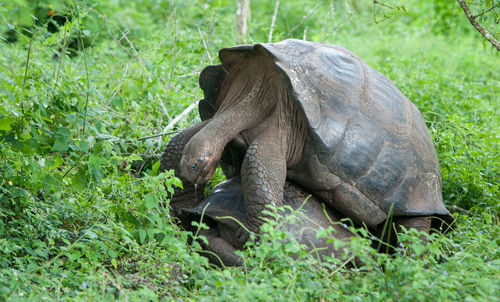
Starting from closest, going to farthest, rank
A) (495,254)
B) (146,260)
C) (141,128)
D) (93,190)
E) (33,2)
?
(495,254) < (146,260) < (93,190) < (141,128) < (33,2)

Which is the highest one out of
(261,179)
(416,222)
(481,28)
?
(481,28)

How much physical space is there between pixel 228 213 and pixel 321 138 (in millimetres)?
711

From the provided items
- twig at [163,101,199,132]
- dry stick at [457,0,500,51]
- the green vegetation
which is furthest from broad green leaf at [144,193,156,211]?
dry stick at [457,0,500,51]

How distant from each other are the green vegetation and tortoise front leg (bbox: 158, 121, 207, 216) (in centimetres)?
14

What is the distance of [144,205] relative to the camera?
122 inches

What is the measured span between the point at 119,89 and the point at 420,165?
2.77m

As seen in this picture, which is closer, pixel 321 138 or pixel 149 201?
pixel 149 201

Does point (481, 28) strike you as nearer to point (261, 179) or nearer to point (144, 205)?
point (261, 179)

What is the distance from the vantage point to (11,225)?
333 cm

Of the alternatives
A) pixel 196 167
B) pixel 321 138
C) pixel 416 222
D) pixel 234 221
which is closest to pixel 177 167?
pixel 196 167

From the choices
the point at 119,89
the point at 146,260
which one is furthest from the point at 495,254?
the point at 119,89

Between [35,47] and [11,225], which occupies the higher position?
[35,47]

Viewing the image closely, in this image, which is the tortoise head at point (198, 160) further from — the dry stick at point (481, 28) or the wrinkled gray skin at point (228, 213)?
the dry stick at point (481, 28)

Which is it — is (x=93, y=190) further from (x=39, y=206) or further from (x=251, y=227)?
(x=251, y=227)
